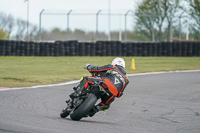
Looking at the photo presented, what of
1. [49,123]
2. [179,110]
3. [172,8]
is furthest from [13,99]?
[172,8]

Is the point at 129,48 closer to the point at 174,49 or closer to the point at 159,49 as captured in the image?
the point at 159,49

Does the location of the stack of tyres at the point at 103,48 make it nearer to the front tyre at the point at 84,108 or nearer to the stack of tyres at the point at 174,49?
the stack of tyres at the point at 174,49

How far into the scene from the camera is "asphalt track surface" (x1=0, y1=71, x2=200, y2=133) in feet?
19.2

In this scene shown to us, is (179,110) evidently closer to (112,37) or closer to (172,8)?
(112,37)

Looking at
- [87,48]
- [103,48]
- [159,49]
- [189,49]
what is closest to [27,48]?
[87,48]

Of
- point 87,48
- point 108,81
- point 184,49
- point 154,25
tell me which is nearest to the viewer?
point 108,81

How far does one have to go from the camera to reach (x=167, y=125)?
6367 mm

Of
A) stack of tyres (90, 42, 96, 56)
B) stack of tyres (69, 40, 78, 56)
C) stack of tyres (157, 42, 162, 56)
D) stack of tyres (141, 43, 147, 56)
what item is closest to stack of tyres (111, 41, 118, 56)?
stack of tyres (90, 42, 96, 56)

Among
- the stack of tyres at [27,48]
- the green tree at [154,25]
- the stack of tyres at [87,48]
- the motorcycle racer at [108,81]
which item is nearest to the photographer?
the motorcycle racer at [108,81]

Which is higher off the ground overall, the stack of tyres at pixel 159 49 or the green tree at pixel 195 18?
the green tree at pixel 195 18

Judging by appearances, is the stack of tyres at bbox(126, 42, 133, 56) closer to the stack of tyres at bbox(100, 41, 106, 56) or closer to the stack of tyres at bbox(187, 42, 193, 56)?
the stack of tyres at bbox(100, 41, 106, 56)

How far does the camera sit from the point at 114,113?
750 centimetres

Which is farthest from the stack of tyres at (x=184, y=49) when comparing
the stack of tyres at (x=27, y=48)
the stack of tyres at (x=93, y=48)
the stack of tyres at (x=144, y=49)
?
the stack of tyres at (x=27, y=48)

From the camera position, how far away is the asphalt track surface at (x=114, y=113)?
587 cm
